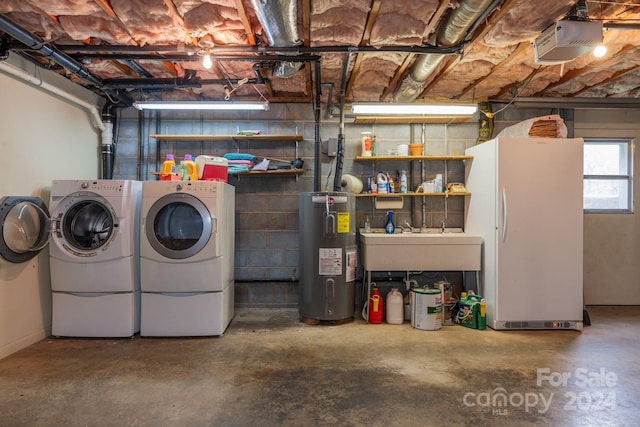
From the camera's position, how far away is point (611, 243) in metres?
4.40

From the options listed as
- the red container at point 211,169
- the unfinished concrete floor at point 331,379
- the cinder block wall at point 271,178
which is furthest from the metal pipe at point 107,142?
the unfinished concrete floor at point 331,379

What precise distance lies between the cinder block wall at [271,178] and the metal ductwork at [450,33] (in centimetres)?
75

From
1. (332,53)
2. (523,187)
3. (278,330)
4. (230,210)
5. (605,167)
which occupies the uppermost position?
(332,53)

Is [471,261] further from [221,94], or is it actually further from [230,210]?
[221,94]

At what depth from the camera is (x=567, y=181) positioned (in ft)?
11.3

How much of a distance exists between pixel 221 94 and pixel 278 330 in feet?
8.77

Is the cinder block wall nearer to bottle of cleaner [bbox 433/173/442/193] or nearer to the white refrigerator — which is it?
bottle of cleaner [bbox 433/173/442/193]

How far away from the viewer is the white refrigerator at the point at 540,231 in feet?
11.3

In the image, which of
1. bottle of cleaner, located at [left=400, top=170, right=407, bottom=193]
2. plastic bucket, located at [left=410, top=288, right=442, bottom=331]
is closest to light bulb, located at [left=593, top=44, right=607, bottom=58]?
bottle of cleaner, located at [left=400, top=170, right=407, bottom=193]

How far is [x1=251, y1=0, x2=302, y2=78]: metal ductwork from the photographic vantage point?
85.8 inches

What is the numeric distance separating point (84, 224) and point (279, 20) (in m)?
2.56

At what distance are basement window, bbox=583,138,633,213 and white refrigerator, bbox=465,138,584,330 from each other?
4.29ft

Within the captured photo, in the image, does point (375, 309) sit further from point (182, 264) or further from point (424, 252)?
point (182, 264)

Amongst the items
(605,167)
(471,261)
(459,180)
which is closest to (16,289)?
(471,261)
